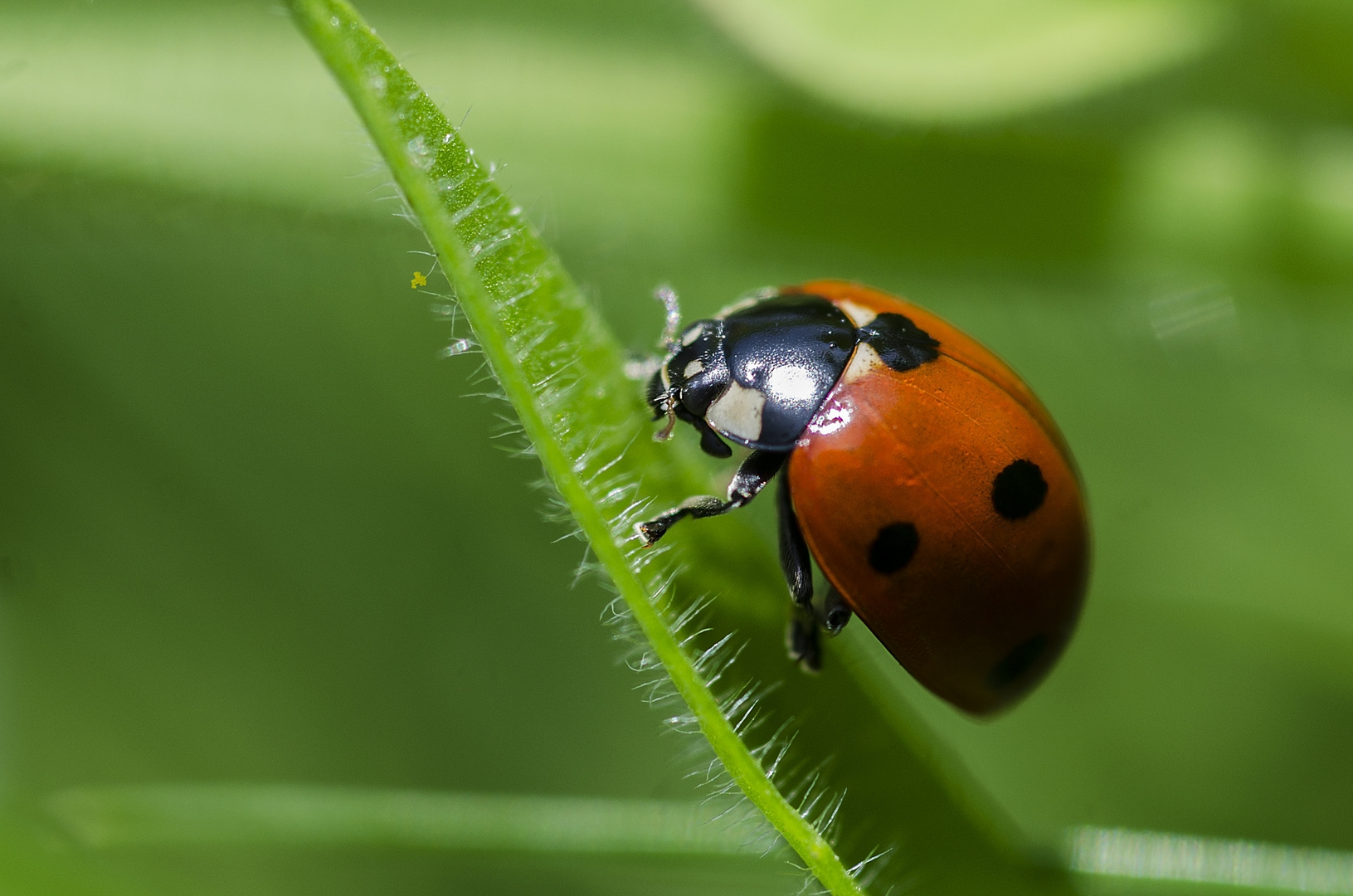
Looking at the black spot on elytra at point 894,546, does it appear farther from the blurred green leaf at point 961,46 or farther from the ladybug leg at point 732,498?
the blurred green leaf at point 961,46

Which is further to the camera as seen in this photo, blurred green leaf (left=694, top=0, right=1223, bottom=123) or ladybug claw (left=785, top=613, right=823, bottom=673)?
blurred green leaf (left=694, top=0, right=1223, bottom=123)

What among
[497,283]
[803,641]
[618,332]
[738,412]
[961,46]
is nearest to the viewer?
[497,283]

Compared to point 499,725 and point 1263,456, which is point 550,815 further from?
point 1263,456

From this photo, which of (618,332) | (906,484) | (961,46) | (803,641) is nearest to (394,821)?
(803,641)

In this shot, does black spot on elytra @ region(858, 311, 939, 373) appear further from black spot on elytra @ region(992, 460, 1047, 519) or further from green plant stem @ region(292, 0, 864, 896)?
green plant stem @ region(292, 0, 864, 896)

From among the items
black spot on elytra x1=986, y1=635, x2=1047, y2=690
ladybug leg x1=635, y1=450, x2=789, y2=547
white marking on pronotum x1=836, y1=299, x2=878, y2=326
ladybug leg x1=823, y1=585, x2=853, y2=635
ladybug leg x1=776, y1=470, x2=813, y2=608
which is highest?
white marking on pronotum x1=836, y1=299, x2=878, y2=326

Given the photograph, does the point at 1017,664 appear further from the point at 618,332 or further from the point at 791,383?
the point at 618,332

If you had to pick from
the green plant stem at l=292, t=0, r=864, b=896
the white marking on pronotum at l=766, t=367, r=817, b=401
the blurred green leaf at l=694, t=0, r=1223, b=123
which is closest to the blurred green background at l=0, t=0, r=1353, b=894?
the blurred green leaf at l=694, t=0, r=1223, b=123

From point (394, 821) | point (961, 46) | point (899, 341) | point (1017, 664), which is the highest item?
point (961, 46)
